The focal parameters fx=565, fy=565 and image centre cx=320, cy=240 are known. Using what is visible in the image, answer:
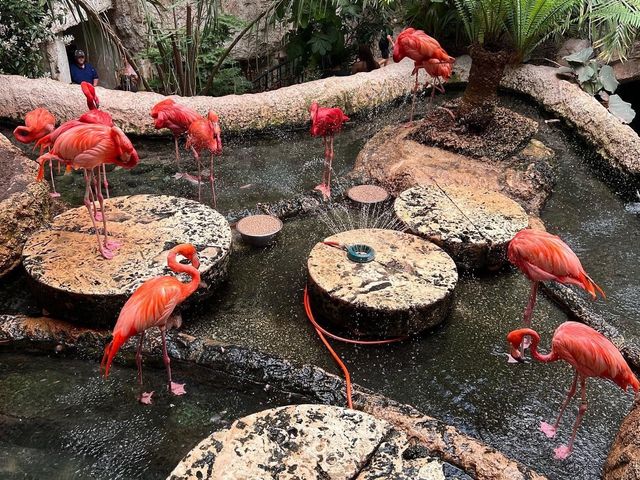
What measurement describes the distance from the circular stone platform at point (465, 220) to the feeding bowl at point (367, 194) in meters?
0.36

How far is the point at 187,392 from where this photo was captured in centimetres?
283

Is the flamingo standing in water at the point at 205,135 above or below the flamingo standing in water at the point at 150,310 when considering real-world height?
above

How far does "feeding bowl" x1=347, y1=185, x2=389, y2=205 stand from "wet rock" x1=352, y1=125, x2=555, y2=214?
11cm

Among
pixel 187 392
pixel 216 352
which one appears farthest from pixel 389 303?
pixel 187 392

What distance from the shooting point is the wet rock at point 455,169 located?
15.2 ft

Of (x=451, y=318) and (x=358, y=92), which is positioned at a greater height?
(x=358, y=92)

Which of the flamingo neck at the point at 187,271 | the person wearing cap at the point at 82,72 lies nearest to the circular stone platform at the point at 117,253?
the flamingo neck at the point at 187,271

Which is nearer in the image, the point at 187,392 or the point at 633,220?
the point at 187,392

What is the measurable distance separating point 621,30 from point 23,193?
18.6ft

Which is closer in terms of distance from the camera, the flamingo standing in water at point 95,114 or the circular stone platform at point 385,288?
the circular stone platform at point 385,288

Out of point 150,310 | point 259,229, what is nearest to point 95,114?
point 259,229

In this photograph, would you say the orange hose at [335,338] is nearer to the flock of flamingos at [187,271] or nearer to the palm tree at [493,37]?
the flock of flamingos at [187,271]

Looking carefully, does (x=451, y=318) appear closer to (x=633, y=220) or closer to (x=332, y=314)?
(x=332, y=314)

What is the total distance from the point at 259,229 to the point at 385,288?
3.92 feet
